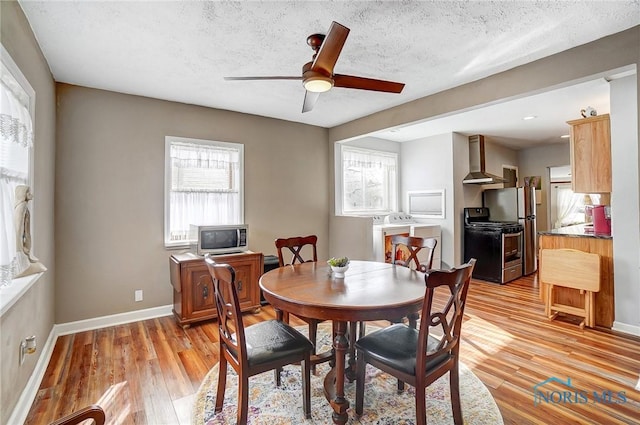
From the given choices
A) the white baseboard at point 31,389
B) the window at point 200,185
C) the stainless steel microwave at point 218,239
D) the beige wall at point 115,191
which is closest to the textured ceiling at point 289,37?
the beige wall at point 115,191

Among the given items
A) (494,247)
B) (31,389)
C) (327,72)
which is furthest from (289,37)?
(494,247)

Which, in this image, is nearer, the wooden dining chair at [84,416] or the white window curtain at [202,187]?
the wooden dining chair at [84,416]

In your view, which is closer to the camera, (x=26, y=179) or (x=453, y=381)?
(x=453, y=381)

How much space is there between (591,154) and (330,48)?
126 inches

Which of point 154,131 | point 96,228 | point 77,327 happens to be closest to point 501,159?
point 154,131

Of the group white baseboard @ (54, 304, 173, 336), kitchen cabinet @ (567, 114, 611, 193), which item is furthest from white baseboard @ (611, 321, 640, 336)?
white baseboard @ (54, 304, 173, 336)

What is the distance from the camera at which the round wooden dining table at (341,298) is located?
165cm

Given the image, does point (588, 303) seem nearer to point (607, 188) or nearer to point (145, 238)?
point (607, 188)

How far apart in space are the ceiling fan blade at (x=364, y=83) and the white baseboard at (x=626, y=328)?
125 inches

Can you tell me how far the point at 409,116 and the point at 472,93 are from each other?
2.51ft

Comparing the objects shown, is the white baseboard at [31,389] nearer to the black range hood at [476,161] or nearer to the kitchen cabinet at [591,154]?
the kitchen cabinet at [591,154]

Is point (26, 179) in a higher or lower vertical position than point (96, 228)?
higher

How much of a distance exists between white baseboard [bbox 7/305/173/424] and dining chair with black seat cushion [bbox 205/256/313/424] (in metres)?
1.15

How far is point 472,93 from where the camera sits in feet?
10.2
